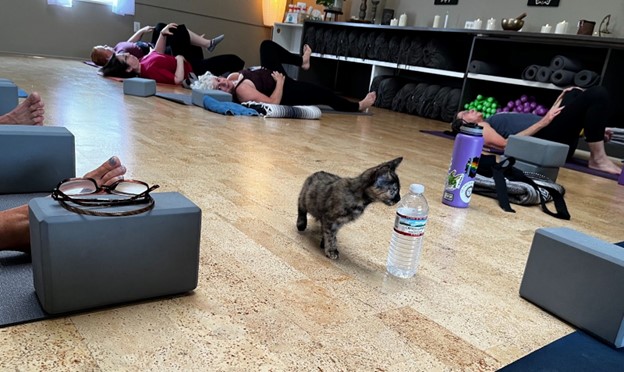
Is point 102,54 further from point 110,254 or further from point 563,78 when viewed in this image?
point 110,254

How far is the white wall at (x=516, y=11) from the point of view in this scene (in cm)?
479

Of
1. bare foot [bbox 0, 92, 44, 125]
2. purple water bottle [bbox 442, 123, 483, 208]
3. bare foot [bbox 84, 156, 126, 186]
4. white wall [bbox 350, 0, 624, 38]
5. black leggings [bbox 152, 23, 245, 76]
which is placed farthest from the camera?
black leggings [bbox 152, 23, 245, 76]

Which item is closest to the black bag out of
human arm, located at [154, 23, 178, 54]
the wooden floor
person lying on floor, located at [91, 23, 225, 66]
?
the wooden floor

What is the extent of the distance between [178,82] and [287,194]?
422 cm

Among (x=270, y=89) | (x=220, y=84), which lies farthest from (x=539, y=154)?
(x=220, y=84)

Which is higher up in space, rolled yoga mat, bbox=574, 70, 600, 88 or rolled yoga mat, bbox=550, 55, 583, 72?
rolled yoga mat, bbox=550, 55, 583, 72

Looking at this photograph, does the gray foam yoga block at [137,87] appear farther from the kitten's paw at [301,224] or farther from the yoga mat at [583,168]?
the yoga mat at [583,168]

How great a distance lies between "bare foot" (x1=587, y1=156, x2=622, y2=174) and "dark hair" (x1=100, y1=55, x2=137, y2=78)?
4609mm

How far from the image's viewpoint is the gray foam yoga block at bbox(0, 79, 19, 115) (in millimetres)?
2043

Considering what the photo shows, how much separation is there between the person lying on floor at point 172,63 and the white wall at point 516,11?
2.55 meters

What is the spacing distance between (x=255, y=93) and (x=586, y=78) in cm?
296

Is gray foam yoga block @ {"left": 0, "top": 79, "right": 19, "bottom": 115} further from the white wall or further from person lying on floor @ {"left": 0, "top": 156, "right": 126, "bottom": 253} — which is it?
the white wall

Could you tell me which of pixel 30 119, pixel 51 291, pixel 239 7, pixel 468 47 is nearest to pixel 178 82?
pixel 239 7

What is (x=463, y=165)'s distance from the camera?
78.8 inches
